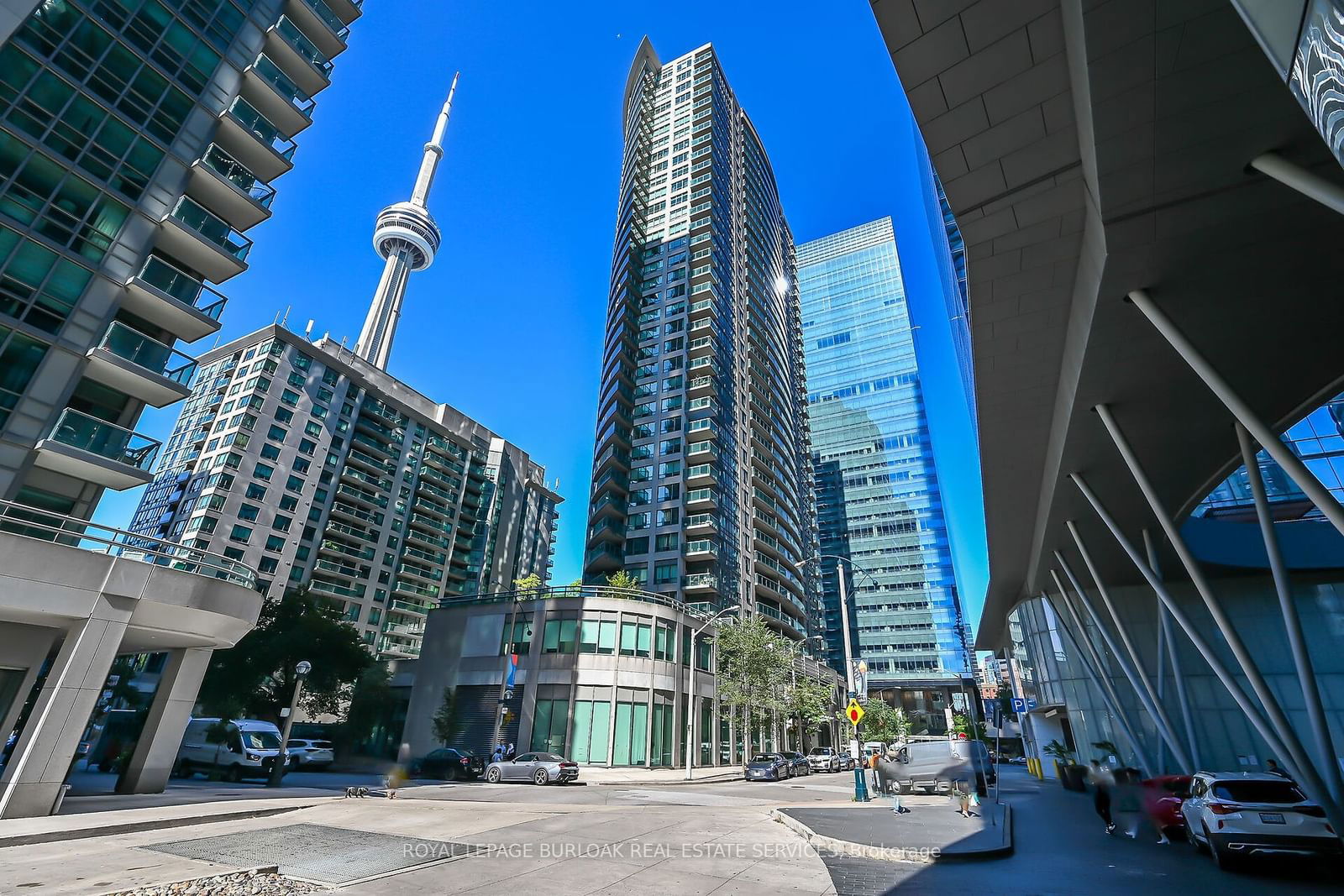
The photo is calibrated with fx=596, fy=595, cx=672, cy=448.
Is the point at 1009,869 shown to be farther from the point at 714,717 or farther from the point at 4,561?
the point at 714,717

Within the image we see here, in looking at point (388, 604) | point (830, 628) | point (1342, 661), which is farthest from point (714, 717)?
point (830, 628)

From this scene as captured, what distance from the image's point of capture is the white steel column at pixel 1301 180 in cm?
621

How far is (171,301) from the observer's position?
2323 cm

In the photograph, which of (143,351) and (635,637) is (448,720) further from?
(143,351)

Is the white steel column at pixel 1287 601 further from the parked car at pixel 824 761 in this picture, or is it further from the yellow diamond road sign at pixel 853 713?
the parked car at pixel 824 761

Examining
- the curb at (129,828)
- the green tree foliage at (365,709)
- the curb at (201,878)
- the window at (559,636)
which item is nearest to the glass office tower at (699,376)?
the window at (559,636)

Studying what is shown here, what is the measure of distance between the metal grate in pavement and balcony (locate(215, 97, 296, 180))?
93.3 feet

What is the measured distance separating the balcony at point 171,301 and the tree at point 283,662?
22.4 m

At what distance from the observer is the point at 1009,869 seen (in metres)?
9.88

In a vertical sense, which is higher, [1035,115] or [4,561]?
[1035,115]

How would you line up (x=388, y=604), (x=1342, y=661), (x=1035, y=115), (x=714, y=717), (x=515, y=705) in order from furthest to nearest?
(x=388, y=604) → (x=714, y=717) → (x=515, y=705) → (x=1342, y=661) → (x=1035, y=115)

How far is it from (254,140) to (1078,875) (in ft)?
122

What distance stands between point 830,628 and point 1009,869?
125803 millimetres

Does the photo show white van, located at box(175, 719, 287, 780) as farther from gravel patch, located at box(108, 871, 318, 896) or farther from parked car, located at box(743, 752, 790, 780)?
parked car, located at box(743, 752, 790, 780)
